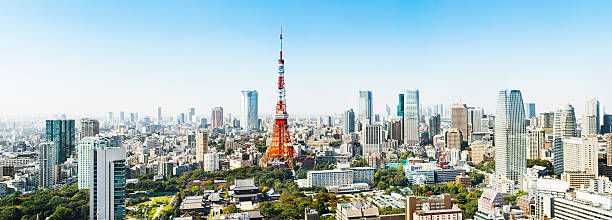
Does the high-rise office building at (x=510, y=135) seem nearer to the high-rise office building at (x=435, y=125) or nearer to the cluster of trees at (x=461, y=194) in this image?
the cluster of trees at (x=461, y=194)

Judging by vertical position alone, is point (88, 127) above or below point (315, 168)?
above

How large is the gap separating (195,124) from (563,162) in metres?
17.8

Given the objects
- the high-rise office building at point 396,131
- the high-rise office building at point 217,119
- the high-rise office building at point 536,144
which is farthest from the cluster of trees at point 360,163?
the high-rise office building at point 217,119

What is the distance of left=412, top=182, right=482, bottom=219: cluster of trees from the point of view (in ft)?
19.9

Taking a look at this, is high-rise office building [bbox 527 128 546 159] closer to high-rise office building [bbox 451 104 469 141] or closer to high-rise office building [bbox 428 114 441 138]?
high-rise office building [bbox 451 104 469 141]

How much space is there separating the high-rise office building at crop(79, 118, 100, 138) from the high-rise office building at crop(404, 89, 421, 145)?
11.0 meters

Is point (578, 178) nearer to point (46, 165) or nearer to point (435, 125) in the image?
point (46, 165)

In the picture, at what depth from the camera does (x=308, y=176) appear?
902 cm

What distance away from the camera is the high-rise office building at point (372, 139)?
14149mm

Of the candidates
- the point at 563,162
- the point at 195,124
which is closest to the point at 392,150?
the point at 563,162

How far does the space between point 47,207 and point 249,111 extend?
17.3m

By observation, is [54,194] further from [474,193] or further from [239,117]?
[239,117]

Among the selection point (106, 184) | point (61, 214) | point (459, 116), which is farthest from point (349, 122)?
point (106, 184)

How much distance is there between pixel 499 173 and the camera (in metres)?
9.20
